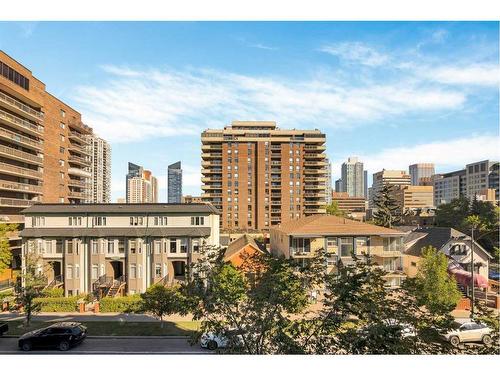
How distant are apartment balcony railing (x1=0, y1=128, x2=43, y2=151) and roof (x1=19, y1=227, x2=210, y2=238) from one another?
920cm

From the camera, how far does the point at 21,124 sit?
18.8m

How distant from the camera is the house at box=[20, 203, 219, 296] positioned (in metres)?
11.7

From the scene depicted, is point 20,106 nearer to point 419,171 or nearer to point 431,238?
point 431,238

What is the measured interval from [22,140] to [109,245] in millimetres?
12465

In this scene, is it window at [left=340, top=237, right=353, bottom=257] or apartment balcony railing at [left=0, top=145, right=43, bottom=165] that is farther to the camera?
apartment balcony railing at [left=0, top=145, right=43, bottom=165]

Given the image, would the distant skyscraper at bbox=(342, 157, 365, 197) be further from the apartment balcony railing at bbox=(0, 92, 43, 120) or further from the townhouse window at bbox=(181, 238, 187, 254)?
the townhouse window at bbox=(181, 238, 187, 254)

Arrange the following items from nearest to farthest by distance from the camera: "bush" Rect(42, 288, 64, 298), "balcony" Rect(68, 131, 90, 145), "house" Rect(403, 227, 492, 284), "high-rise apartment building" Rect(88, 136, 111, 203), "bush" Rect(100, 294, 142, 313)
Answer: "bush" Rect(100, 294, 142, 313), "bush" Rect(42, 288, 64, 298), "house" Rect(403, 227, 492, 284), "balcony" Rect(68, 131, 90, 145), "high-rise apartment building" Rect(88, 136, 111, 203)

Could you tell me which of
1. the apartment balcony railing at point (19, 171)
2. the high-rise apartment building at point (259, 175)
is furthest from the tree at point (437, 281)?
the apartment balcony railing at point (19, 171)

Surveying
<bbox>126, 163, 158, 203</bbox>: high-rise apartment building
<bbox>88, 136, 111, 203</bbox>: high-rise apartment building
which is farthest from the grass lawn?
<bbox>126, 163, 158, 203</bbox>: high-rise apartment building

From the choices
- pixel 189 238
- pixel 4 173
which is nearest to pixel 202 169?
pixel 4 173

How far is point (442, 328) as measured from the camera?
3.94 meters

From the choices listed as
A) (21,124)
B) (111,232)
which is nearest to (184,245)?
(111,232)

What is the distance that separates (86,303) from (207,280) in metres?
8.23
